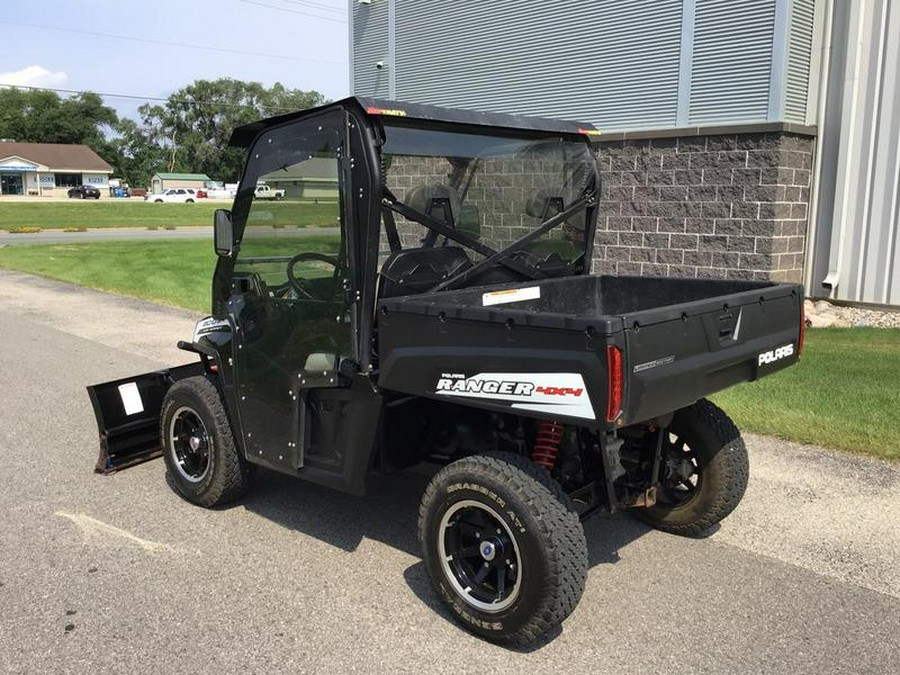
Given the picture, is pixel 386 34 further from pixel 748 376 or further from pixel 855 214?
pixel 748 376

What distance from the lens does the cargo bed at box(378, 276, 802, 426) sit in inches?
114

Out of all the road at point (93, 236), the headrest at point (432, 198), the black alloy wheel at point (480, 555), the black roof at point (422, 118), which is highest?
the black roof at point (422, 118)

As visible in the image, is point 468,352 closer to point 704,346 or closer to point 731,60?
point 704,346

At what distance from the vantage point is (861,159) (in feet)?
31.4

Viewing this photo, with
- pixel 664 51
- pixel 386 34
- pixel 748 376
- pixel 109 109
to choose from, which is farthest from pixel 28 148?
pixel 748 376

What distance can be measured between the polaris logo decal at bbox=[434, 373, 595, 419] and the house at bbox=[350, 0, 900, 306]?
7253 millimetres

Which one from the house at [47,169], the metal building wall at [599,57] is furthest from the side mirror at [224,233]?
the house at [47,169]

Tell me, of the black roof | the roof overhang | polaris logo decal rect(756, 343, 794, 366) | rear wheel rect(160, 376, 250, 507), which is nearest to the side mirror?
the black roof

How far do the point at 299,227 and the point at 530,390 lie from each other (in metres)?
1.60

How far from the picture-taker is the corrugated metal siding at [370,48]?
14836mm

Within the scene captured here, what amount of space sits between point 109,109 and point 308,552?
125 meters

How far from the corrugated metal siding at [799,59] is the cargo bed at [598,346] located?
21.2 feet

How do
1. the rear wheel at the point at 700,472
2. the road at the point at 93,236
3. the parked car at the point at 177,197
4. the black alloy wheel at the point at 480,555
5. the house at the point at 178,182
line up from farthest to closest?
the house at the point at 178,182, the parked car at the point at 177,197, the road at the point at 93,236, the rear wheel at the point at 700,472, the black alloy wheel at the point at 480,555

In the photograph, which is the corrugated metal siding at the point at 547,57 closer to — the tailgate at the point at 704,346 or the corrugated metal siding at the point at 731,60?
the corrugated metal siding at the point at 731,60
